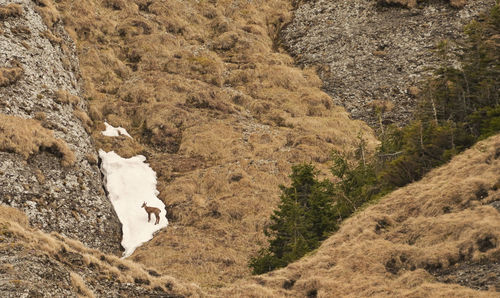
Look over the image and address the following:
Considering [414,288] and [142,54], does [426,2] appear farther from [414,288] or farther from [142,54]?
[414,288]

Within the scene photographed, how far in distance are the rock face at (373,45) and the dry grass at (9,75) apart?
34.0 metres

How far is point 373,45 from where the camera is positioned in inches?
2552

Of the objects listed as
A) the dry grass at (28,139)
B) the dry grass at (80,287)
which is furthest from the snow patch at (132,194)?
the dry grass at (80,287)

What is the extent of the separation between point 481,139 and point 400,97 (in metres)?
30.1

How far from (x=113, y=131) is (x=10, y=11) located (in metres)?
12.5

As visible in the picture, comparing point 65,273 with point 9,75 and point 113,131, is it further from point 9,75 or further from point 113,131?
point 113,131

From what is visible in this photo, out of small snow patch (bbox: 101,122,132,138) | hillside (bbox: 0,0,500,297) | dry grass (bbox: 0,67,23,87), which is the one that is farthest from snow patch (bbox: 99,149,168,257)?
dry grass (bbox: 0,67,23,87)

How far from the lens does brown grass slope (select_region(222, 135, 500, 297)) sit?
57.1ft

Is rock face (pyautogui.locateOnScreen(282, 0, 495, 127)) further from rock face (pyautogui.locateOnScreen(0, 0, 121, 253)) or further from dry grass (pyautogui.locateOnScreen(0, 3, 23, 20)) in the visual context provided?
dry grass (pyautogui.locateOnScreen(0, 3, 23, 20))

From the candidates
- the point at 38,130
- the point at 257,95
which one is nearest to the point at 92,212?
the point at 38,130

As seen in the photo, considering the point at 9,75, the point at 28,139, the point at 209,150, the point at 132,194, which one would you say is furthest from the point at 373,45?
the point at 28,139

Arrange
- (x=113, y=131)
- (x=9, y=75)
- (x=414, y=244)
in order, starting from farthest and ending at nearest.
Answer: (x=113, y=131) → (x=9, y=75) → (x=414, y=244)

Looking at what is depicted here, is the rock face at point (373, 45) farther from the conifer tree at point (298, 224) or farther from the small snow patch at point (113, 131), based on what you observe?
the conifer tree at point (298, 224)

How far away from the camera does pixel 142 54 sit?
5891cm
